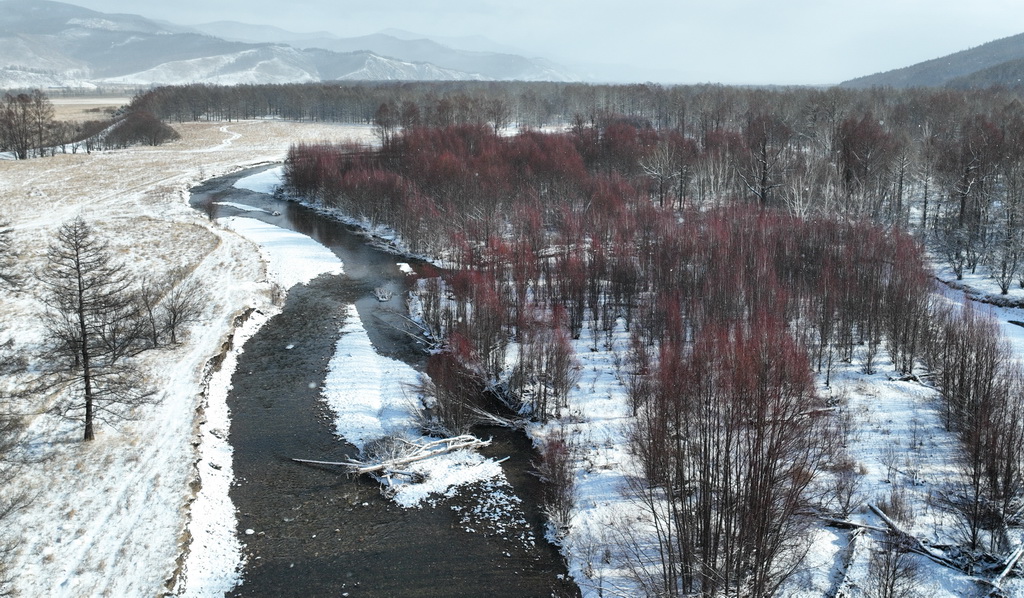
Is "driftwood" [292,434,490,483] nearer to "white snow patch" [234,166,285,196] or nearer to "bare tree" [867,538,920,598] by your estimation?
"bare tree" [867,538,920,598]

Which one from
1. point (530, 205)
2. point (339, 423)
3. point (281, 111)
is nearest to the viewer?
point (339, 423)

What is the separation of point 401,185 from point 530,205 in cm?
1215

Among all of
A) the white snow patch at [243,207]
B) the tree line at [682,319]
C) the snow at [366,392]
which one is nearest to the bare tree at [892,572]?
the tree line at [682,319]

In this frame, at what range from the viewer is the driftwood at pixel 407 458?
21.0 metres

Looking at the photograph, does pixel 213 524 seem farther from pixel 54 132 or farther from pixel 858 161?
pixel 54 132

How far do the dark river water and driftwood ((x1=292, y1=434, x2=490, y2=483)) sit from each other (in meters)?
0.34

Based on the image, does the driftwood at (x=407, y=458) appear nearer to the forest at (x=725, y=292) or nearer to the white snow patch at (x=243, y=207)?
the forest at (x=725, y=292)

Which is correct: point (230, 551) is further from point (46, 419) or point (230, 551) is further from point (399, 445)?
point (46, 419)

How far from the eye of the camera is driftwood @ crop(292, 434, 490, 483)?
21.0 m

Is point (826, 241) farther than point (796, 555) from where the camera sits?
Yes

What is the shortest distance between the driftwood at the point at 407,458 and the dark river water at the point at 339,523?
1.11 ft

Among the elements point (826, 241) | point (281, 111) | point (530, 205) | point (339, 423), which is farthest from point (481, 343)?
point (281, 111)

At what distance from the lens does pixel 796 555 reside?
15.1 meters

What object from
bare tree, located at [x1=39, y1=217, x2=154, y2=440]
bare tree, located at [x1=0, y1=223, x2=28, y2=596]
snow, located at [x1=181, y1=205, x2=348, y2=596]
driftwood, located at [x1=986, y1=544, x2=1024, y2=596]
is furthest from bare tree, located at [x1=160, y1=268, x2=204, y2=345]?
driftwood, located at [x1=986, y1=544, x2=1024, y2=596]
